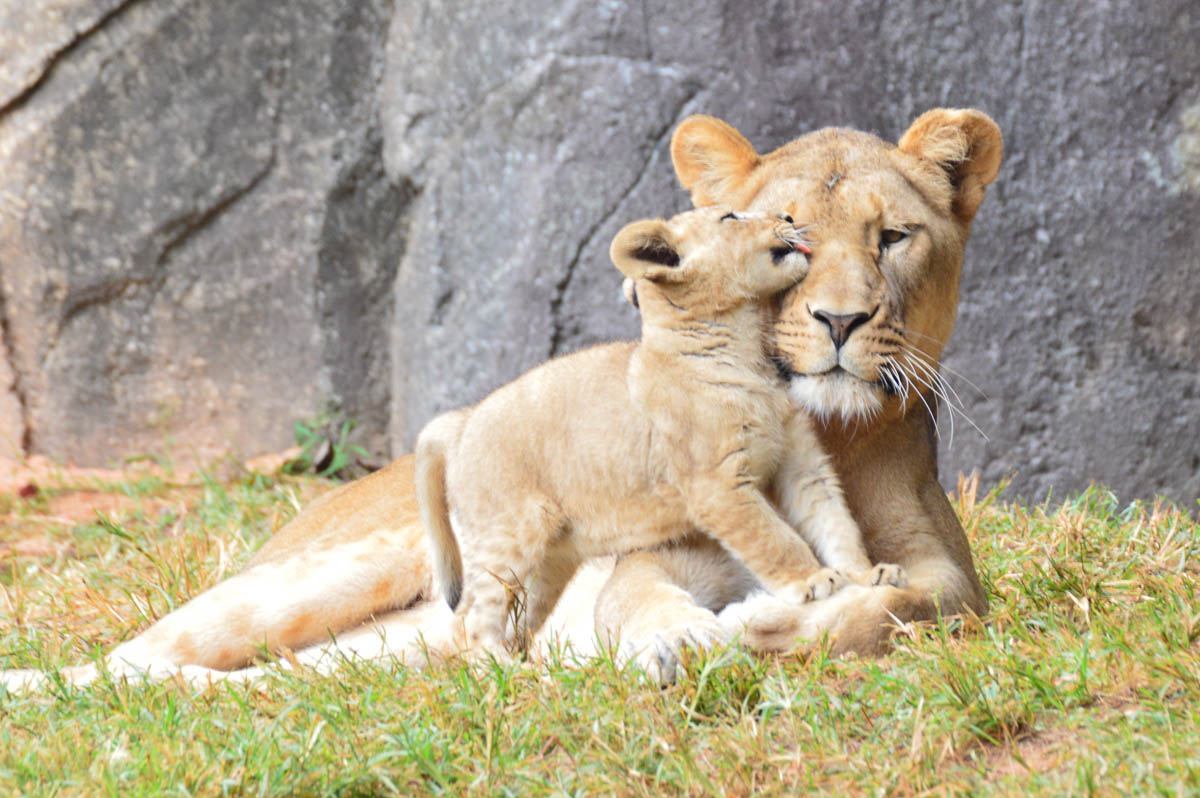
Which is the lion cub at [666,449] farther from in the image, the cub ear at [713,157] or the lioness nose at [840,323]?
the cub ear at [713,157]

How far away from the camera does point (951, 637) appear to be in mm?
2756

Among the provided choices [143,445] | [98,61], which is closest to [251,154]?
[98,61]

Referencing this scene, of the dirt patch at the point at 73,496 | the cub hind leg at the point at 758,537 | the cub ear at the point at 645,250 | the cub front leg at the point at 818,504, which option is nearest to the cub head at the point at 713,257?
the cub ear at the point at 645,250

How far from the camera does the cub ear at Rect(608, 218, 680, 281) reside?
279 cm

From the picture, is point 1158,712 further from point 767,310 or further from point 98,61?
point 98,61

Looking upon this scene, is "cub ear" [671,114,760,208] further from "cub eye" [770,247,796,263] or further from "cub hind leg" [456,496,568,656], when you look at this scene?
"cub hind leg" [456,496,568,656]

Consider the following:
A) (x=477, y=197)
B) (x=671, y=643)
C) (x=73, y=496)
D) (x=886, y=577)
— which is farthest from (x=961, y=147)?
(x=73, y=496)

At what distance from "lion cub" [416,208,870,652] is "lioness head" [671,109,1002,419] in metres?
0.09

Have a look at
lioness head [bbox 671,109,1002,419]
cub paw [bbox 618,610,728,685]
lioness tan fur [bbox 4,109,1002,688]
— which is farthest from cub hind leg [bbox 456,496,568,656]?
lioness head [bbox 671,109,1002,419]

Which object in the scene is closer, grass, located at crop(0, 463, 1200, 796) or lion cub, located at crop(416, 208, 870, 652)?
grass, located at crop(0, 463, 1200, 796)

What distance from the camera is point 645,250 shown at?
2.84 meters

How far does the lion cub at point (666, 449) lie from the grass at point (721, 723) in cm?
26

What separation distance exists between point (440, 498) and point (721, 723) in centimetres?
118

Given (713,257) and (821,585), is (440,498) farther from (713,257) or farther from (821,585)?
(821,585)
